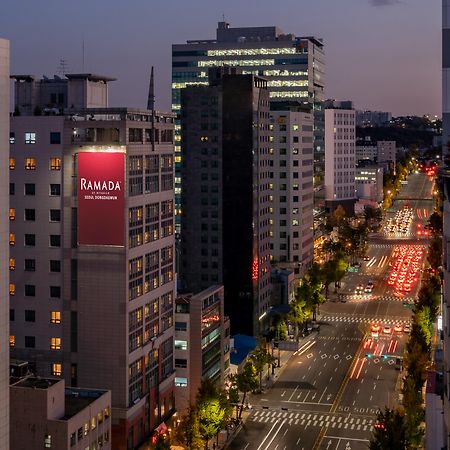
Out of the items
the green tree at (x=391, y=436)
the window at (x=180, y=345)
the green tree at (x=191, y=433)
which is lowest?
the green tree at (x=191, y=433)

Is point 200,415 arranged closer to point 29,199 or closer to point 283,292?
point 29,199

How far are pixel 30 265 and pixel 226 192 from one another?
47803 mm

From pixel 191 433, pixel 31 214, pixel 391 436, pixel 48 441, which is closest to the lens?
pixel 48 441

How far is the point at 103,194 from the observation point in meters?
78.6

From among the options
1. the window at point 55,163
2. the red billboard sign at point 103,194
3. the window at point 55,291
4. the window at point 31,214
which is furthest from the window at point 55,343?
the window at point 55,163

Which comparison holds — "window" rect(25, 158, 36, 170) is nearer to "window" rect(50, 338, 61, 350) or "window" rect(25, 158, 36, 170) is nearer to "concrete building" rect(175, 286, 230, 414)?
"window" rect(50, 338, 61, 350)

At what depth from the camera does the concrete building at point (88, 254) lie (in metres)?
78.6

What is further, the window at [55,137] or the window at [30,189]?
the window at [30,189]

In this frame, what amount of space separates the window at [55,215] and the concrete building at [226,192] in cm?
4592

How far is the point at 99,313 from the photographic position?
7906cm

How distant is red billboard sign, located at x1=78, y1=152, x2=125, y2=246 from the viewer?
78500mm

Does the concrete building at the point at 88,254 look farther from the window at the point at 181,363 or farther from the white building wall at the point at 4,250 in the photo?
the white building wall at the point at 4,250

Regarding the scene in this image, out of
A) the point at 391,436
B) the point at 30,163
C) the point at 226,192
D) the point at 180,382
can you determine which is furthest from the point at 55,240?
the point at 226,192

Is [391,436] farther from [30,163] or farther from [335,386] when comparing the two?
[30,163]
